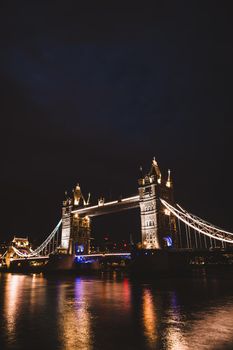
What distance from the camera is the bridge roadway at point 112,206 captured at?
54938 millimetres

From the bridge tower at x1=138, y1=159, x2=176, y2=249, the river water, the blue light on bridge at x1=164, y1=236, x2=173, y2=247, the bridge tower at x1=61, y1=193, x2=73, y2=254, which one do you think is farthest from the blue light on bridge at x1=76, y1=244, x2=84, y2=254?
the river water

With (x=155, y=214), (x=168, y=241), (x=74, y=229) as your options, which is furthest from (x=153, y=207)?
(x=74, y=229)

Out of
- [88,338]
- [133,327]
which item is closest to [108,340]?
[88,338]

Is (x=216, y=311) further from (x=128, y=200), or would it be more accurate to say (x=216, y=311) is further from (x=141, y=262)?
(x=128, y=200)

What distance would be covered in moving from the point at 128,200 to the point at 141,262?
15.2 meters

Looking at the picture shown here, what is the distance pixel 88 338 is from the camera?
8.25 meters

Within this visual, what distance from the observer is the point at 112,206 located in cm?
5866

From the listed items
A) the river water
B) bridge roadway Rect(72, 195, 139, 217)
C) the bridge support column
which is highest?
bridge roadway Rect(72, 195, 139, 217)

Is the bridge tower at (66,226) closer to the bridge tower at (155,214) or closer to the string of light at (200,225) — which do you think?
the bridge tower at (155,214)

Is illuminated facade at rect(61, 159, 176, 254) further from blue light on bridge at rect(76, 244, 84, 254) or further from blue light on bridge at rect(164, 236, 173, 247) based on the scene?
blue light on bridge at rect(76, 244, 84, 254)

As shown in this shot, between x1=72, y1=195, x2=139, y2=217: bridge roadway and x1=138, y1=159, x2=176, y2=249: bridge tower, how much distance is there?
3.26 m

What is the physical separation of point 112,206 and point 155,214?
12.4m

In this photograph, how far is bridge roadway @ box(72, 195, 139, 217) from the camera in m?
54.9

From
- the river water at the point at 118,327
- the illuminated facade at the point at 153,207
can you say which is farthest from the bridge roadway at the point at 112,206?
the river water at the point at 118,327
